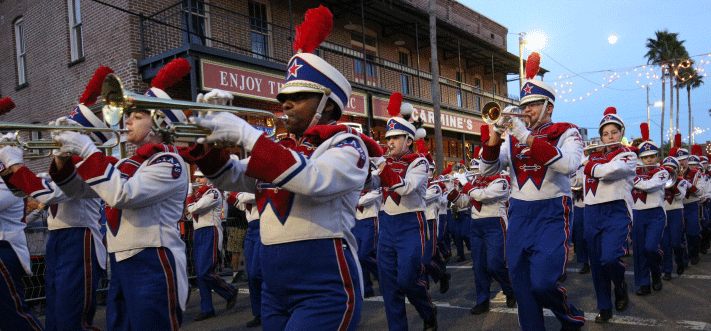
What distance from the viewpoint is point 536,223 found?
16.1 ft

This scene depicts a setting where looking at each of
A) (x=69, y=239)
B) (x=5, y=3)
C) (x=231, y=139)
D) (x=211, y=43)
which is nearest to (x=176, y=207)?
(x=69, y=239)

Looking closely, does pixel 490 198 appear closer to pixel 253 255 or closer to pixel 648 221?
pixel 648 221

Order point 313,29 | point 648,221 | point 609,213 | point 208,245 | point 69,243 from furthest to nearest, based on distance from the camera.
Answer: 1. point 648,221
2. point 208,245
3. point 609,213
4. point 69,243
5. point 313,29

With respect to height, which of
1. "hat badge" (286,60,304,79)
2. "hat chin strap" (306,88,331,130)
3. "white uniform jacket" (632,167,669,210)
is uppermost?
"hat badge" (286,60,304,79)

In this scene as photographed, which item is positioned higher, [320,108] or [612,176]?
[320,108]

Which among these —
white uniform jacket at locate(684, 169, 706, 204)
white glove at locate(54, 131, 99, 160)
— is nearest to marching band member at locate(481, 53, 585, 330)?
white glove at locate(54, 131, 99, 160)

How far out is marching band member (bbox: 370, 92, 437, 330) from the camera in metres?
5.80

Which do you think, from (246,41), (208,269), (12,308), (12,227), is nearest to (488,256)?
(208,269)

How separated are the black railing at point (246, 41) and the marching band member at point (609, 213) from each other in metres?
8.26

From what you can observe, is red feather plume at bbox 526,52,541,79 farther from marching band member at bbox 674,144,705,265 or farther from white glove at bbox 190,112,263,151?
marching band member at bbox 674,144,705,265

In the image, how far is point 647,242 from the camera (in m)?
7.99

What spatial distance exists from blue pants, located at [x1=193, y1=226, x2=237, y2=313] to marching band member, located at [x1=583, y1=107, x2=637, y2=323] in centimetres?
487

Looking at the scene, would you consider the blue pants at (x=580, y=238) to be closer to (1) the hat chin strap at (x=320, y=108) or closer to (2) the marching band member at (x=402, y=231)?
(2) the marching band member at (x=402, y=231)

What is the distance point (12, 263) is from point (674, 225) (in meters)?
10.2
